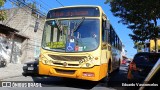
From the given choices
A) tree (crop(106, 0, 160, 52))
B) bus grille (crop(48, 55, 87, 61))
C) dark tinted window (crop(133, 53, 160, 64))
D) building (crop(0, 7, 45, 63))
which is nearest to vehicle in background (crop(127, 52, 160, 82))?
dark tinted window (crop(133, 53, 160, 64))

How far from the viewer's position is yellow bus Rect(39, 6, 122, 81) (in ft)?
32.9

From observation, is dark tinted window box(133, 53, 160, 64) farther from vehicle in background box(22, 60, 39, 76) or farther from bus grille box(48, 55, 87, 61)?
vehicle in background box(22, 60, 39, 76)

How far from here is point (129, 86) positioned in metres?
9.48

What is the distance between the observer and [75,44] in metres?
10.4

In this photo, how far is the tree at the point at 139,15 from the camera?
46.3ft

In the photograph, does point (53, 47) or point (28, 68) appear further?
point (28, 68)

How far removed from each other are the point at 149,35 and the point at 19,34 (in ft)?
40.9

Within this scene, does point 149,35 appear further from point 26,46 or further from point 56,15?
point 26,46

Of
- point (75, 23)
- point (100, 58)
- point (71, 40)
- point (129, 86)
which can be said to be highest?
point (75, 23)

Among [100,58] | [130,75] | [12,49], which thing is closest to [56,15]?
[100,58]

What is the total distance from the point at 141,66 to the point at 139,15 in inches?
344

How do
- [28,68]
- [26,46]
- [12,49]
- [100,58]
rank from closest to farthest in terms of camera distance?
[100,58] < [28,68] < [12,49] < [26,46]

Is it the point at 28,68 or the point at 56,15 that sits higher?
the point at 56,15

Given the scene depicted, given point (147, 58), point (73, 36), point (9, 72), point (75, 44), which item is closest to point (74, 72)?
point (75, 44)
